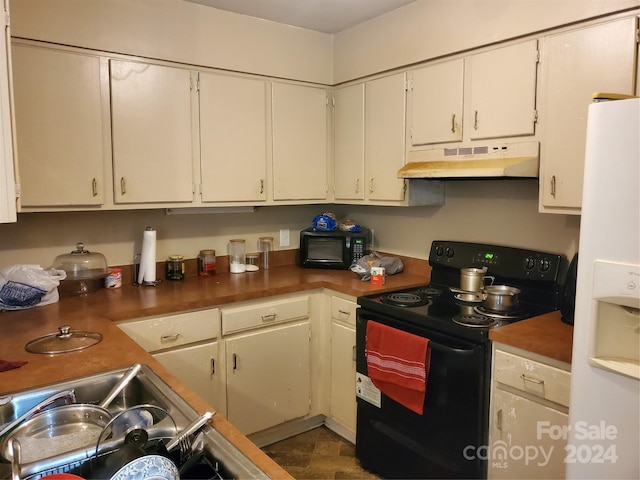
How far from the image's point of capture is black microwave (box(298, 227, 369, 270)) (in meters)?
3.06

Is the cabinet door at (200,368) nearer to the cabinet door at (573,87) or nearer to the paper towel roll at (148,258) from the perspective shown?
the paper towel roll at (148,258)

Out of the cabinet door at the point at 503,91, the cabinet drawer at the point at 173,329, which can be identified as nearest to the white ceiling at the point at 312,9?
the cabinet door at the point at 503,91

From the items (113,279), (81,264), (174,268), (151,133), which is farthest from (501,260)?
(81,264)

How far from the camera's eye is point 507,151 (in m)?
2.19

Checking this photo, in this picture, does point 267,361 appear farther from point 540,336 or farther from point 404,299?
point 540,336

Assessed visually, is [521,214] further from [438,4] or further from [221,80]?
[221,80]

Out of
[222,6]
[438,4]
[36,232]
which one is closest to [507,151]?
[438,4]

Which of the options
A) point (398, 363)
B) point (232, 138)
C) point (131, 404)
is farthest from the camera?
point (232, 138)

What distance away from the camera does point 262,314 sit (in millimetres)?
2600

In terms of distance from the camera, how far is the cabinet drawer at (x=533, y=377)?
67.0 inches

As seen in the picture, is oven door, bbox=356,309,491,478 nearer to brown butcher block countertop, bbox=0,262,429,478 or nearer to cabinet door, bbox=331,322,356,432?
cabinet door, bbox=331,322,356,432

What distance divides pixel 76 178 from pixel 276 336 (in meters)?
1.26

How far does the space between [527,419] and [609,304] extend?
2.30ft

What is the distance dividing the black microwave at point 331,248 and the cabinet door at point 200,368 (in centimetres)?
93
